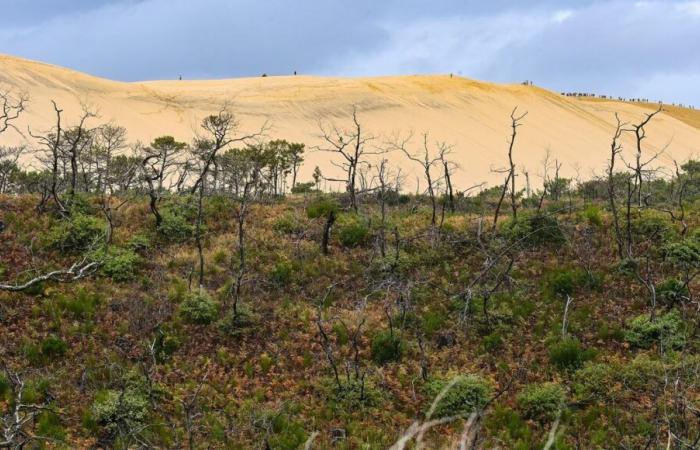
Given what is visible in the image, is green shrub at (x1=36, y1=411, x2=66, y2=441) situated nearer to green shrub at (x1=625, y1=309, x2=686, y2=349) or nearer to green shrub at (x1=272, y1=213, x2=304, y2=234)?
green shrub at (x1=272, y1=213, x2=304, y2=234)

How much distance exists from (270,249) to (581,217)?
33.8 ft

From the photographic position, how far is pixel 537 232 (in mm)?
20484

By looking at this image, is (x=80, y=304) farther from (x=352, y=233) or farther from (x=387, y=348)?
(x=352, y=233)

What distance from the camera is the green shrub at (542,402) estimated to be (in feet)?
40.6

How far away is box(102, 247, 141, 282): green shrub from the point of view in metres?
17.4

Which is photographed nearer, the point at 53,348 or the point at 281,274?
the point at 53,348

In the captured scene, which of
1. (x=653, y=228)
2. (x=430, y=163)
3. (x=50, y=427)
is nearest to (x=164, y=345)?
(x=50, y=427)

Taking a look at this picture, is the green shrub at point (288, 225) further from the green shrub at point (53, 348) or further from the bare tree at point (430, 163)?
the green shrub at point (53, 348)

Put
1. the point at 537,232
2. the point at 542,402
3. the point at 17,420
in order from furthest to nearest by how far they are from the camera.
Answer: the point at 537,232
the point at 542,402
the point at 17,420

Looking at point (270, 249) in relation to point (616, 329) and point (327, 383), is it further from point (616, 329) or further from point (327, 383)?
point (616, 329)

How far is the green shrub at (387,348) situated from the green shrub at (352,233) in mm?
6108

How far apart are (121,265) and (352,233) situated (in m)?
7.22

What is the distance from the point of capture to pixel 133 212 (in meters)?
21.8

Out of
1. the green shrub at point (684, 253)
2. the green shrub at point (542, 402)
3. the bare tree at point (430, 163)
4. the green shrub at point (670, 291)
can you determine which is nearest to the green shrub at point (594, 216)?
the green shrub at point (684, 253)
